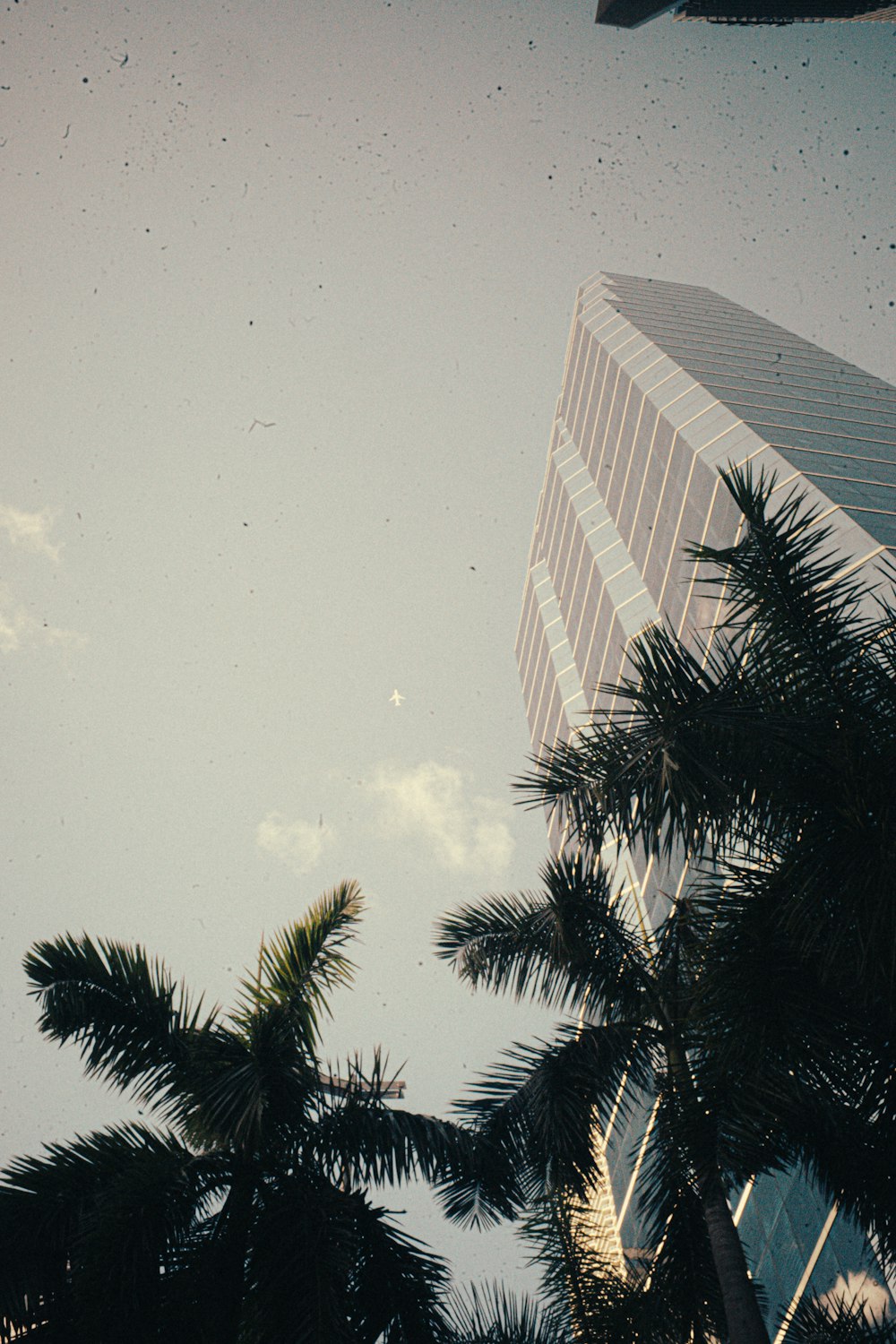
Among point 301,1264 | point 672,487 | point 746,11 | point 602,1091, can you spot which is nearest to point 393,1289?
point 301,1264

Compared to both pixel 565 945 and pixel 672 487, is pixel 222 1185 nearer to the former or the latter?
pixel 565 945

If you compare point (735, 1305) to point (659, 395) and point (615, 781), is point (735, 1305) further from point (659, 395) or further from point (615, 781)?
point (659, 395)

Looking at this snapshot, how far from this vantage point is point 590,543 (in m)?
34.2

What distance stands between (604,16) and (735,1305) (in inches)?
1901

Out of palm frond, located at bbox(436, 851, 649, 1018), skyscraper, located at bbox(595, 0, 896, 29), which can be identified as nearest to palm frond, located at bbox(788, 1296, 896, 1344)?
palm frond, located at bbox(436, 851, 649, 1018)

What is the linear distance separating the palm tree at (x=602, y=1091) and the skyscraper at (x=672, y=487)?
2.35 metres

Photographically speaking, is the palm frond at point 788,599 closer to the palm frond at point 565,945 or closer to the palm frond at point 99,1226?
the palm frond at point 565,945

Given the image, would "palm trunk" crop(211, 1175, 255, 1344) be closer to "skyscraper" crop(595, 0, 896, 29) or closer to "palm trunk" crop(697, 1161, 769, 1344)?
"palm trunk" crop(697, 1161, 769, 1344)

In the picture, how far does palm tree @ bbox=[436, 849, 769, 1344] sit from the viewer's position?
265 inches

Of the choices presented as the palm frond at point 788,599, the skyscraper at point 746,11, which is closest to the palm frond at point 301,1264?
the palm frond at point 788,599

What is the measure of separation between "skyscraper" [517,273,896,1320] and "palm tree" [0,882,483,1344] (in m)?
4.62

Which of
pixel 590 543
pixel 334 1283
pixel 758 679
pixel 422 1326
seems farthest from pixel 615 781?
pixel 590 543

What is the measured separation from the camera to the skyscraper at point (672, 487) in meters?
15.1

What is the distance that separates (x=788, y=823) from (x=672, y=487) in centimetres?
2117
